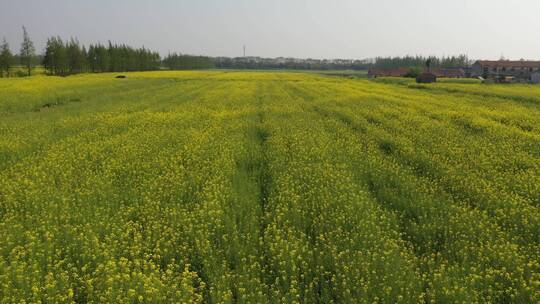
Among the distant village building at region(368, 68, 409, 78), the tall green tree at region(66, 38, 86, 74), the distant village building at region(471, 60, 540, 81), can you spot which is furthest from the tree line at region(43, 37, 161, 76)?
the distant village building at region(471, 60, 540, 81)

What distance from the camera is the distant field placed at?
541cm

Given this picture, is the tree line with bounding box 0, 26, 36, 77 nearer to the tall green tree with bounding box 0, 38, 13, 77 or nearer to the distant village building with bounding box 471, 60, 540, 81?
the tall green tree with bounding box 0, 38, 13, 77

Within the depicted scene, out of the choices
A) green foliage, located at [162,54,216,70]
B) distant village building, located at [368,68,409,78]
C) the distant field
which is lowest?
the distant field

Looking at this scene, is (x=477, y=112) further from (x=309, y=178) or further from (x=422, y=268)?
(x=422, y=268)

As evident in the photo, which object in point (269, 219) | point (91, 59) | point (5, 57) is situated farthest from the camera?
point (91, 59)

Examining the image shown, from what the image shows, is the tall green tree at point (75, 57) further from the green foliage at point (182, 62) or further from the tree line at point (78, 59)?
the green foliage at point (182, 62)

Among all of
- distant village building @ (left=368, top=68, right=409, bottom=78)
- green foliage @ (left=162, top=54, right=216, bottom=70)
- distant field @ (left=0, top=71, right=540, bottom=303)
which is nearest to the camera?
distant field @ (left=0, top=71, right=540, bottom=303)

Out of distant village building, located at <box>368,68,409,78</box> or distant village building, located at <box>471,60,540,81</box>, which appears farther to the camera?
distant village building, located at <box>471,60,540,81</box>


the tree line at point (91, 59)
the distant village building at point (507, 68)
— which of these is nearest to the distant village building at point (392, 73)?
the distant village building at point (507, 68)

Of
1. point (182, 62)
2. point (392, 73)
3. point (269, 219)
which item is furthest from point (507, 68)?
point (269, 219)

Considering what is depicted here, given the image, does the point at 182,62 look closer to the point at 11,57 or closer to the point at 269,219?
the point at 11,57

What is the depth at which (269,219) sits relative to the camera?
7.71 m

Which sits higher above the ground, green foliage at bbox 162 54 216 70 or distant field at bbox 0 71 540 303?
green foliage at bbox 162 54 216 70

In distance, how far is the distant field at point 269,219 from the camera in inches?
213
